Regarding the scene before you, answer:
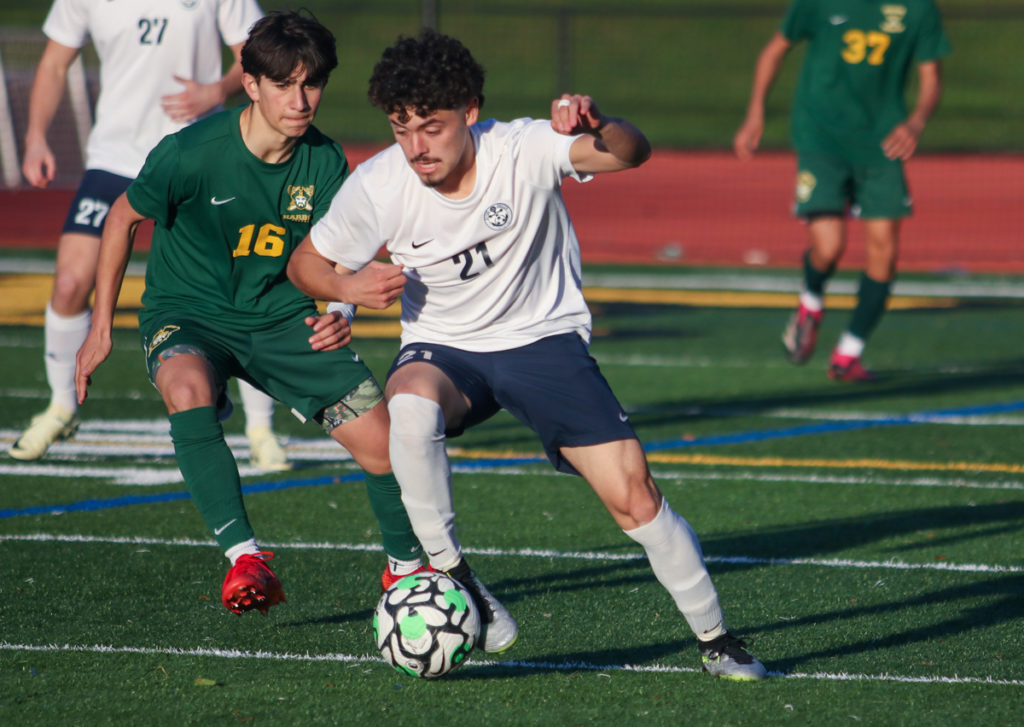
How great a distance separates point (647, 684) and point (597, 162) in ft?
4.81

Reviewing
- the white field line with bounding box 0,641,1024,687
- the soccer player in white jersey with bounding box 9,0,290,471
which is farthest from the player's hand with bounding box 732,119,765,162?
the white field line with bounding box 0,641,1024,687

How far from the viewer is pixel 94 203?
7125 mm

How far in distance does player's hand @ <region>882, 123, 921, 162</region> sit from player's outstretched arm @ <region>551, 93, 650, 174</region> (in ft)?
17.7

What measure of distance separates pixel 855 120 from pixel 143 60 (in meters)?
4.63

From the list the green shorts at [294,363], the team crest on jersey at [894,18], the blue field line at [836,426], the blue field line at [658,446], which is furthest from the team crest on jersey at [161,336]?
the team crest on jersey at [894,18]

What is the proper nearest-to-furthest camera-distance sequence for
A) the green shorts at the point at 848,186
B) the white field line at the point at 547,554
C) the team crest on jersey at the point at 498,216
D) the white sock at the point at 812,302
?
the team crest on jersey at the point at 498,216, the white field line at the point at 547,554, the green shorts at the point at 848,186, the white sock at the point at 812,302

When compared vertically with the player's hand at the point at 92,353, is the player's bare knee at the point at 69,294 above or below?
below

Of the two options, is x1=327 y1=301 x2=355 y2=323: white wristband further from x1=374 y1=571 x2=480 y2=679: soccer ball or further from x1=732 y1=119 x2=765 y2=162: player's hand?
x1=732 y1=119 x2=765 y2=162: player's hand

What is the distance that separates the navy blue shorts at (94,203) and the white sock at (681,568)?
380 cm

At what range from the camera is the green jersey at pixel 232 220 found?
513cm

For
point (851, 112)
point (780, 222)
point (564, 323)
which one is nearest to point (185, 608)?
point (564, 323)

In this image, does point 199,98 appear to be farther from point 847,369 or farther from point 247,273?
point 847,369

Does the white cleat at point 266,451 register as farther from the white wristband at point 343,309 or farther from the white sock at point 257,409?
the white wristband at point 343,309

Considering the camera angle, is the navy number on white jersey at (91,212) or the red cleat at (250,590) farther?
the navy number on white jersey at (91,212)
